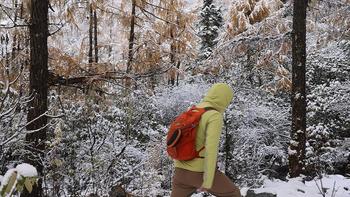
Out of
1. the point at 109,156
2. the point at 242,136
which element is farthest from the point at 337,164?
the point at 109,156

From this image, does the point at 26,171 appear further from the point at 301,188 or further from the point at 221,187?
the point at 301,188

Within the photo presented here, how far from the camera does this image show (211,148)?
3627mm

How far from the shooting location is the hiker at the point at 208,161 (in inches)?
144

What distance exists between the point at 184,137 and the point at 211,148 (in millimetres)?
254

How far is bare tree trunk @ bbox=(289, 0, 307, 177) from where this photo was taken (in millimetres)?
7828

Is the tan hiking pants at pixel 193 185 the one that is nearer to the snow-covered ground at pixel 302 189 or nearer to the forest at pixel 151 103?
the forest at pixel 151 103

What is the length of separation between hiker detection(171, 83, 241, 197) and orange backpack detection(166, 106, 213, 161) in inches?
1.5

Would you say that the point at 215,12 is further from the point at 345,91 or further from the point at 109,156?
the point at 109,156

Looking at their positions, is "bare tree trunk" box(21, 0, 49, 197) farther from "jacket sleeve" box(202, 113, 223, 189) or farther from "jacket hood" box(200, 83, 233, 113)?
"jacket sleeve" box(202, 113, 223, 189)

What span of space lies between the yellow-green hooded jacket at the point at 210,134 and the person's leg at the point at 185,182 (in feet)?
0.16

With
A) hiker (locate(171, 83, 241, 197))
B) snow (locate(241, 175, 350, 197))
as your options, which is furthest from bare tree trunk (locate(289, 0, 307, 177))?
hiker (locate(171, 83, 241, 197))

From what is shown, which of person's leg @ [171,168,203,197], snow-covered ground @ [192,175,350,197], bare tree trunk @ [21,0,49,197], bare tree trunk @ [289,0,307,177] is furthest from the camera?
bare tree trunk @ [289,0,307,177]

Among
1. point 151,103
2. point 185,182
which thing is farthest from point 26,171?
point 151,103

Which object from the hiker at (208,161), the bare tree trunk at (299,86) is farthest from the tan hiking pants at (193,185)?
the bare tree trunk at (299,86)
